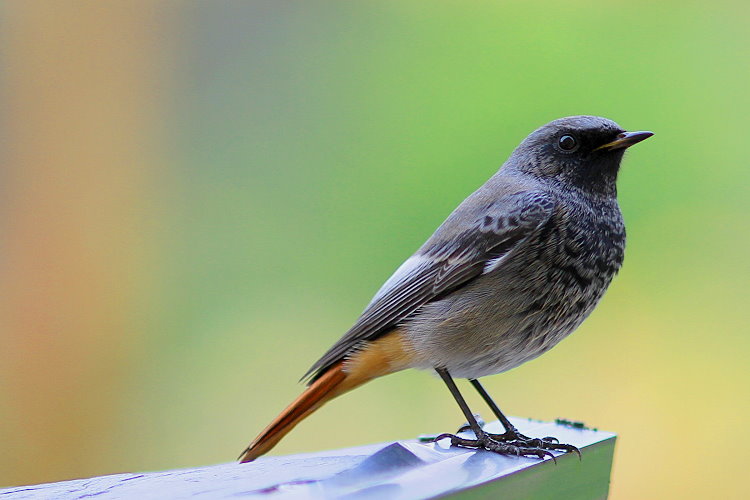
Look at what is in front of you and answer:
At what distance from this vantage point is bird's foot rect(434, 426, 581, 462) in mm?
1316

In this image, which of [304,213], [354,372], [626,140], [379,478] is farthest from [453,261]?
[304,213]

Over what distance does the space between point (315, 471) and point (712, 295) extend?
5.01 ft

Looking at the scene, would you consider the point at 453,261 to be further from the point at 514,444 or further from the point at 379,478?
the point at 379,478

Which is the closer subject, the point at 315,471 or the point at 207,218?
the point at 315,471

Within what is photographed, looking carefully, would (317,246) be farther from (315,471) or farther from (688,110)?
(315,471)

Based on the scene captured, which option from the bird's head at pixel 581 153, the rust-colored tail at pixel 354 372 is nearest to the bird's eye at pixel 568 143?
the bird's head at pixel 581 153

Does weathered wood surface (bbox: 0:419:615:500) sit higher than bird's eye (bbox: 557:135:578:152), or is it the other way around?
bird's eye (bbox: 557:135:578:152)

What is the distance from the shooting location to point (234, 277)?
2357mm

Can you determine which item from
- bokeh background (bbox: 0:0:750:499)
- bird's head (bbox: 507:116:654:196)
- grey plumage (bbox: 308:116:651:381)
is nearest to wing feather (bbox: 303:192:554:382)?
grey plumage (bbox: 308:116:651:381)

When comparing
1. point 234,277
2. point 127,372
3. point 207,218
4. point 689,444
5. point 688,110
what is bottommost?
point 689,444

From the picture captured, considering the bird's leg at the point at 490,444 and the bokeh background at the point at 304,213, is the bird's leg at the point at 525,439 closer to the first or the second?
the bird's leg at the point at 490,444

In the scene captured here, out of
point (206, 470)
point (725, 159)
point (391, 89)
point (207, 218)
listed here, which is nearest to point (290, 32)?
point (391, 89)

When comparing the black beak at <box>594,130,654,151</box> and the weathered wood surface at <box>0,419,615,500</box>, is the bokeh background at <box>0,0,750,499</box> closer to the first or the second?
the black beak at <box>594,130,654,151</box>

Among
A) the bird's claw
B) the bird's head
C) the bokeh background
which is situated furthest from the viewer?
the bokeh background
